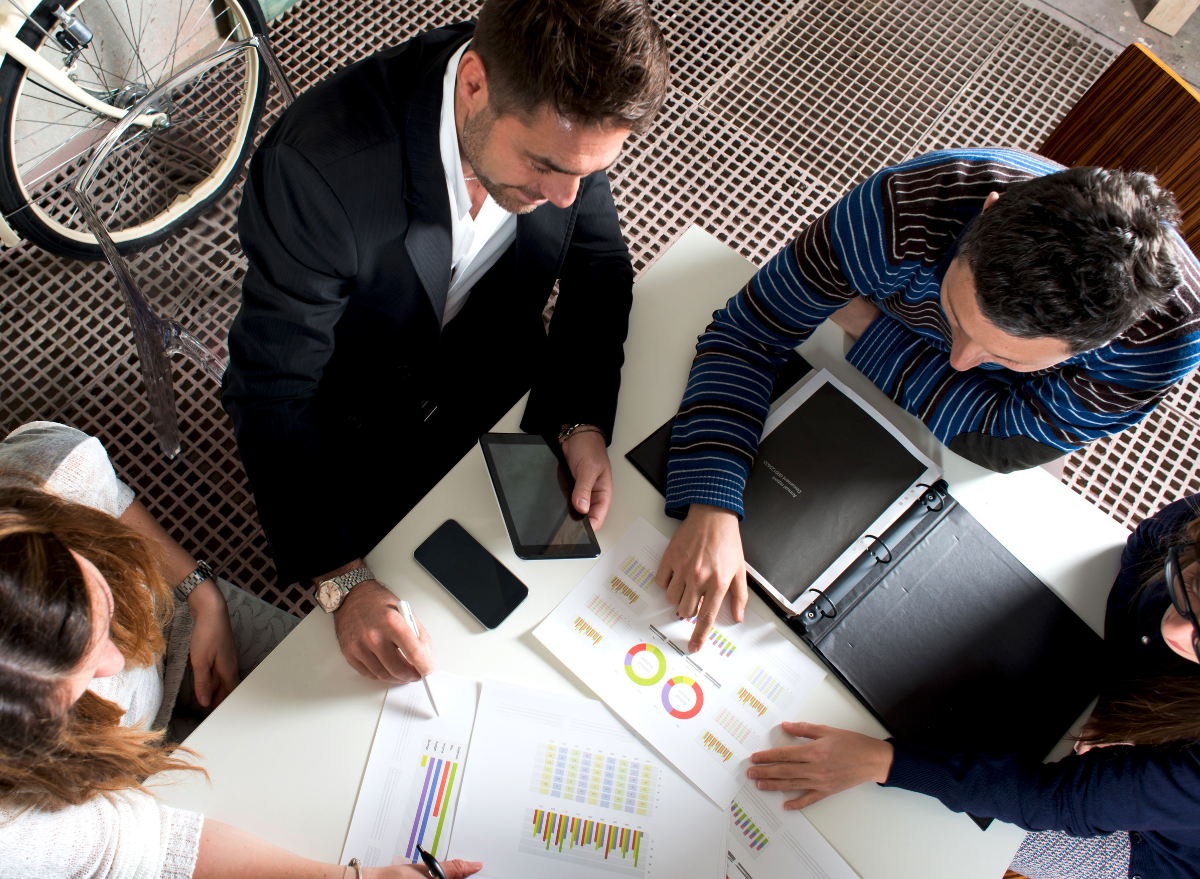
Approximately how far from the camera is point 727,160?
2117 millimetres

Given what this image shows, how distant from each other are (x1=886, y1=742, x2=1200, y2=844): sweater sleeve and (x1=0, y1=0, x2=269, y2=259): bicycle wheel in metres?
1.46

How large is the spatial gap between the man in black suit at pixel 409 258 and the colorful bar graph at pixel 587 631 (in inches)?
5.8

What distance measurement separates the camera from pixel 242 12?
1799 mm

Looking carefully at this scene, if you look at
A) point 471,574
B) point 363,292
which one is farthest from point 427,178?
point 471,574

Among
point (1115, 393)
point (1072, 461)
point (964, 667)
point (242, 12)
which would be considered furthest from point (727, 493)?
point (242, 12)

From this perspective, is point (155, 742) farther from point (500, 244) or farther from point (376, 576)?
point (500, 244)

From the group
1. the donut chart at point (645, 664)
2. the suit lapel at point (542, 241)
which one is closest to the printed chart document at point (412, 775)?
the donut chart at point (645, 664)

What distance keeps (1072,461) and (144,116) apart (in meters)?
2.11

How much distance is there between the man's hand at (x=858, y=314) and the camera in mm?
1169

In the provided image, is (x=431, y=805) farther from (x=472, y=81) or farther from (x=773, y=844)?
(x=472, y=81)

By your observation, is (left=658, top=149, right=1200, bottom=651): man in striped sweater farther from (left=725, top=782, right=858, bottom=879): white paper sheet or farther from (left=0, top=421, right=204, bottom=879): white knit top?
(left=0, top=421, right=204, bottom=879): white knit top

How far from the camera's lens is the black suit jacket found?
0.92 m

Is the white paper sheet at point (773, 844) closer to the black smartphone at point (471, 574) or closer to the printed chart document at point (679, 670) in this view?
the printed chart document at point (679, 670)

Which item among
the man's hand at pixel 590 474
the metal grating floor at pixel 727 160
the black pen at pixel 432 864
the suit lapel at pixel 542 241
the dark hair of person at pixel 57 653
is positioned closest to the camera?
the dark hair of person at pixel 57 653
